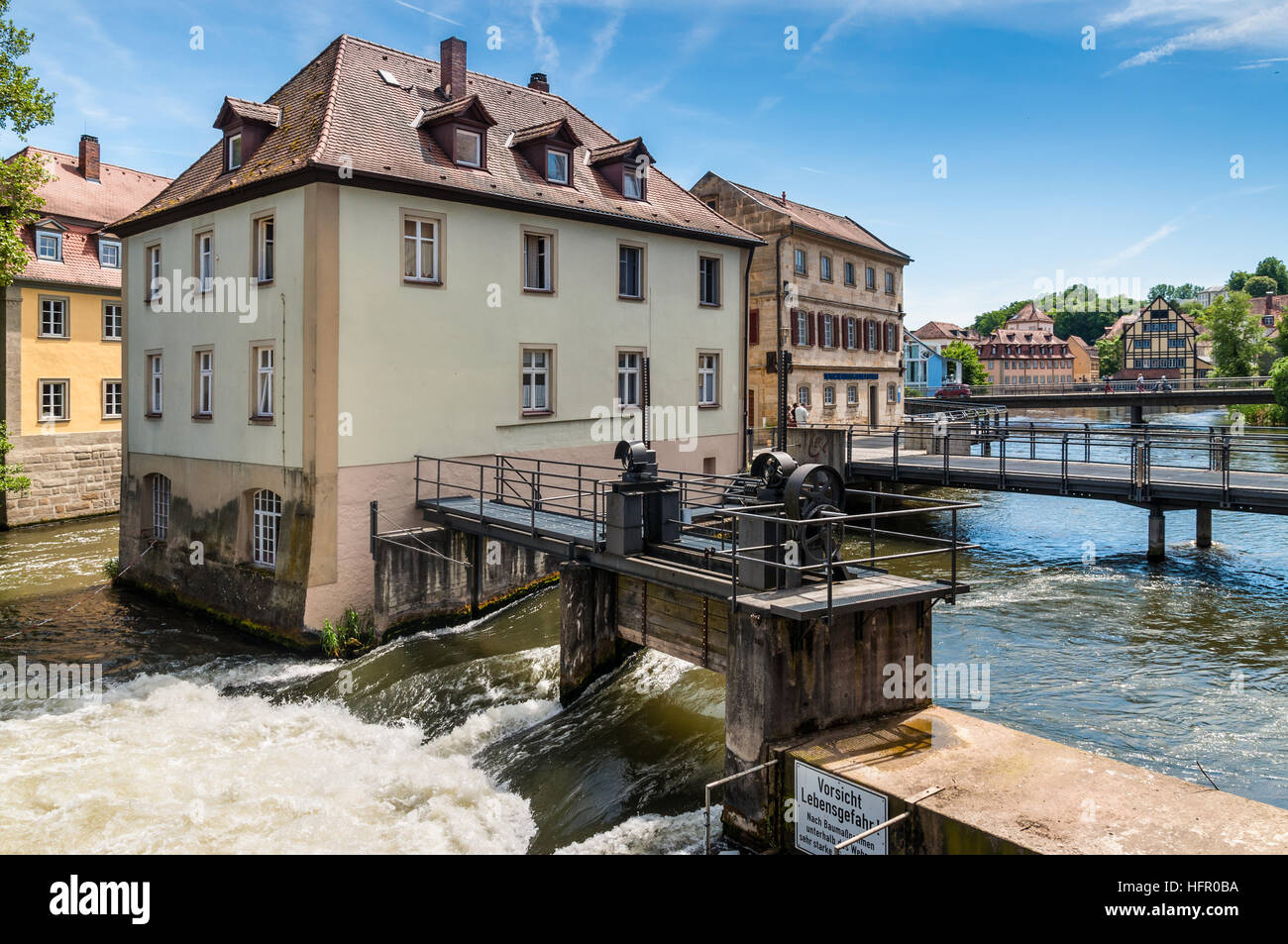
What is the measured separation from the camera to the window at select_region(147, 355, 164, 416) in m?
22.6

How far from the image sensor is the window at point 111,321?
112ft

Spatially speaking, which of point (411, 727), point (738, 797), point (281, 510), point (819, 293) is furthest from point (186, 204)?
point (819, 293)

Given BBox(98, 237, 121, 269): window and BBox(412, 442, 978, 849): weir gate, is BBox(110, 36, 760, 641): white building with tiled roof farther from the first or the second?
BBox(98, 237, 121, 269): window

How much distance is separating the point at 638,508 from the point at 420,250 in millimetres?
7959

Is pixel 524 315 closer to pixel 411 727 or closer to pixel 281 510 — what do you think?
pixel 281 510

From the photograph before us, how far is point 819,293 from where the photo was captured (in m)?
42.8

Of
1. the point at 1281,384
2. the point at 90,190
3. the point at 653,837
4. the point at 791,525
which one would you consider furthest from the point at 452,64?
the point at 1281,384

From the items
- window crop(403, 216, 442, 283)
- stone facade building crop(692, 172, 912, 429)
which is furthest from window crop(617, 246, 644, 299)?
stone facade building crop(692, 172, 912, 429)

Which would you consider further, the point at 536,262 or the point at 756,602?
the point at 536,262

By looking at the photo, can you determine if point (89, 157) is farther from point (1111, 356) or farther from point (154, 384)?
point (1111, 356)

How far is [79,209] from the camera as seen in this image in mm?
35219

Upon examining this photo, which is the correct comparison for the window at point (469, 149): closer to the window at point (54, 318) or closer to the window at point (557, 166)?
the window at point (557, 166)

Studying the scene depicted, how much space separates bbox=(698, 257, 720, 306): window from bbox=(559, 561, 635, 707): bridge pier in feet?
41.0

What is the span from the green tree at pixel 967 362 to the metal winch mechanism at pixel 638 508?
104 meters
